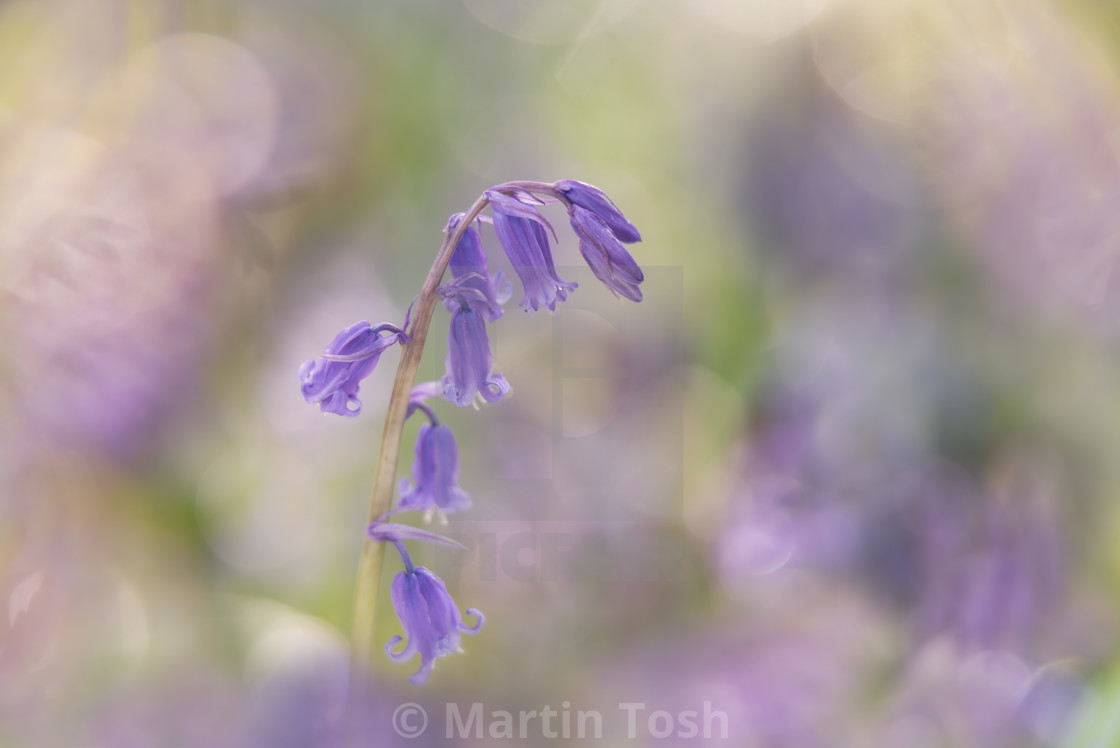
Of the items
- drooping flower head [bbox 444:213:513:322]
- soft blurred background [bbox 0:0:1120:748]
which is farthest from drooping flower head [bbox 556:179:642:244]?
soft blurred background [bbox 0:0:1120:748]

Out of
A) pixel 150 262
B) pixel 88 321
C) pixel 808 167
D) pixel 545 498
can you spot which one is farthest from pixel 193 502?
pixel 808 167

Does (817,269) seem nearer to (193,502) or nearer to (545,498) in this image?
(545,498)

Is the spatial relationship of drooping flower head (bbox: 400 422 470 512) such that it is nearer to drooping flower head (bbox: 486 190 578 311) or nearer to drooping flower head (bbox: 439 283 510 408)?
drooping flower head (bbox: 439 283 510 408)

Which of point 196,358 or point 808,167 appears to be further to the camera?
point 808,167

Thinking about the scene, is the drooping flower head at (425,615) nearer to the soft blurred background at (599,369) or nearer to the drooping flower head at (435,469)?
the drooping flower head at (435,469)

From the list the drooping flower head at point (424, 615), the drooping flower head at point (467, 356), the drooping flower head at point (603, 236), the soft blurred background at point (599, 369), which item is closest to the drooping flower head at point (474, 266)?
the drooping flower head at point (467, 356)

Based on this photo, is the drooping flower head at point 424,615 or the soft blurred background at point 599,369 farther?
the soft blurred background at point 599,369
